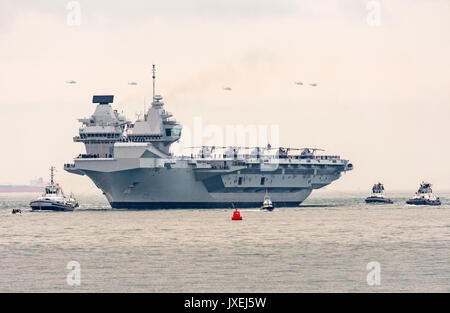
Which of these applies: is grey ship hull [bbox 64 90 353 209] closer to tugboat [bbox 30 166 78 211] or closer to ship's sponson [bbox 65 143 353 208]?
ship's sponson [bbox 65 143 353 208]

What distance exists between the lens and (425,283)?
45.5 m

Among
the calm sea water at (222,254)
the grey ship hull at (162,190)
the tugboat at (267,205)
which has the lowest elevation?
the calm sea water at (222,254)

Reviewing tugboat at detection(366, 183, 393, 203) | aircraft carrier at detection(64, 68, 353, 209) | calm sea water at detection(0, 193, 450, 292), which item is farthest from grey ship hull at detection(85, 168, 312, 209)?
tugboat at detection(366, 183, 393, 203)

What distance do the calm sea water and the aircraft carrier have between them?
12.9m

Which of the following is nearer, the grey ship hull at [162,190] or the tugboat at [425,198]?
the grey ship hull at [162,190]

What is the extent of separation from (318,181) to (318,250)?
64809 millimetres

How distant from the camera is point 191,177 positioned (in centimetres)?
10869

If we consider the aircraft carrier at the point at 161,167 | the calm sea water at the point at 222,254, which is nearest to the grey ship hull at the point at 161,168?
the aircraft carrier at the point at 161,167

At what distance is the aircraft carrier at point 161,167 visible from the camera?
4104 inches

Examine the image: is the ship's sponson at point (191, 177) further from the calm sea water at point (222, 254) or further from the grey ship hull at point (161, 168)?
the calm sea water at point (222, 254)

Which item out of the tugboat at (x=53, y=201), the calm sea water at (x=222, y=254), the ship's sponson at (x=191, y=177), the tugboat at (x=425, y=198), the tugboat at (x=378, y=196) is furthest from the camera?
the tugboat at (x=378, y=196)

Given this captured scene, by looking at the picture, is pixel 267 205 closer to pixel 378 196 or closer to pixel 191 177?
pixel 191 177

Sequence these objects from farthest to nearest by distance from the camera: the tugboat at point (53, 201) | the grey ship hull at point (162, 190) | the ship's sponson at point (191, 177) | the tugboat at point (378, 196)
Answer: the tugboat at point (378, 196) → the tugboat at point (53, 201) → the grey ship hull at point (162, 190) → the ship's sponson at point (191, 177)
